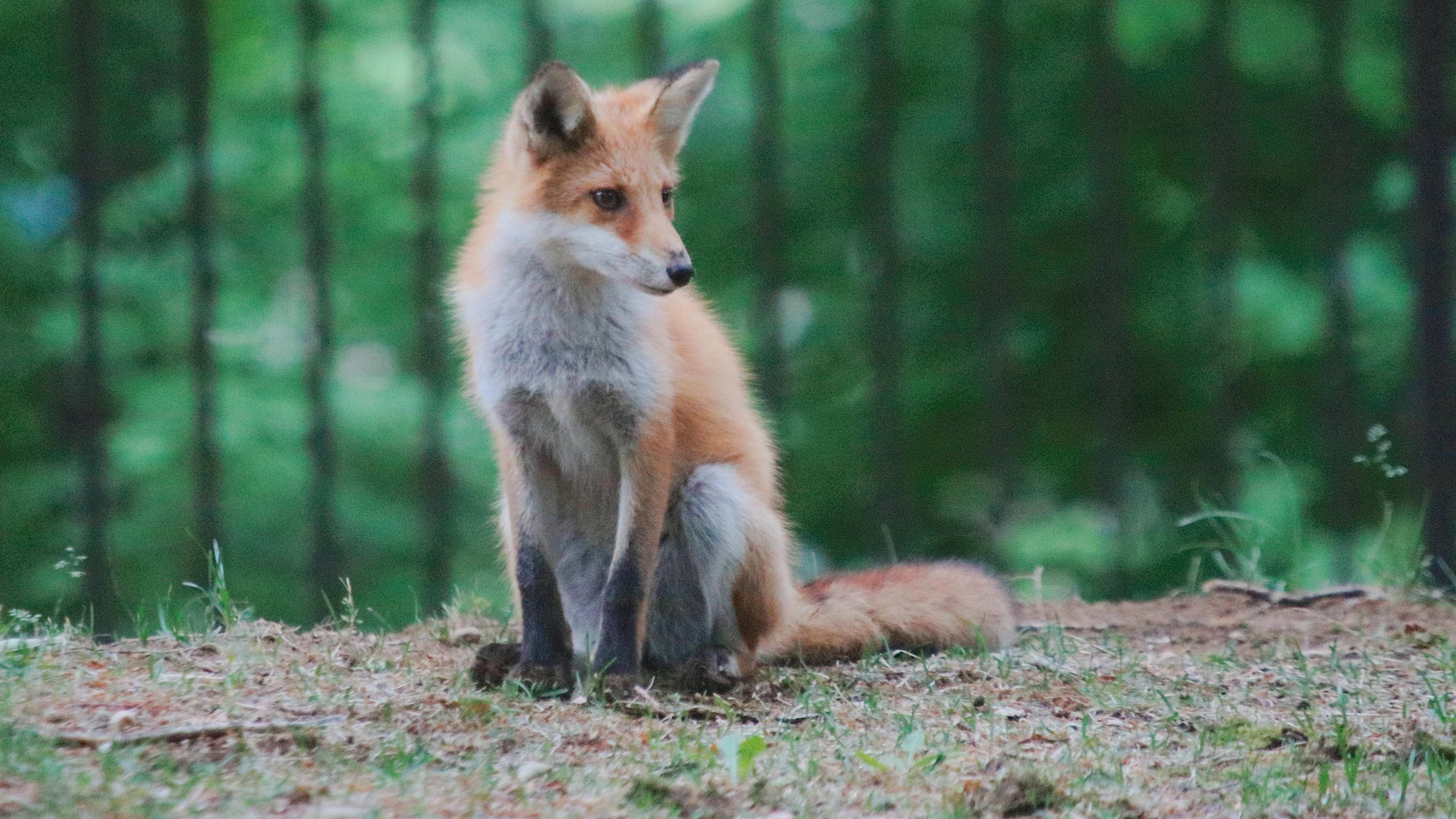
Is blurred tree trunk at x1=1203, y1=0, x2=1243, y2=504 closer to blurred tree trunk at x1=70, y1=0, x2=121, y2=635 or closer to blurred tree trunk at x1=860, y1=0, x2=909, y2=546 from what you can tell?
blurred tree trunk at x1=860, y1=0, x2=909, y2=546

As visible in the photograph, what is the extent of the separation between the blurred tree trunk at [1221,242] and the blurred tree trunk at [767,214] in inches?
83.2

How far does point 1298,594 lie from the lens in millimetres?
5867

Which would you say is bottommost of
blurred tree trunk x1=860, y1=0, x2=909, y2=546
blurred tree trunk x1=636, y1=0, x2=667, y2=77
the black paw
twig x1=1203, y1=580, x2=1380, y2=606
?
twig x1=1203, y1=580, x2=1380, y2=606

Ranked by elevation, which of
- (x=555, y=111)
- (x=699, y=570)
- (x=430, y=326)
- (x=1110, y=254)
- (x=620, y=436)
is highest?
(x=555, y=111)

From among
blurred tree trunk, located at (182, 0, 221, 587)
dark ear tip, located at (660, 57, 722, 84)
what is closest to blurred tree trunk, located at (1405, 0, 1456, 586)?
dark ear tip, located at (660, 57, 722, 84)

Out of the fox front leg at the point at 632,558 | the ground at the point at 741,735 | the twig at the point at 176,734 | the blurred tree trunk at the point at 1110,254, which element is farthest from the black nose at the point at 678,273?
the blurred tree trunk at the point at 1110,254

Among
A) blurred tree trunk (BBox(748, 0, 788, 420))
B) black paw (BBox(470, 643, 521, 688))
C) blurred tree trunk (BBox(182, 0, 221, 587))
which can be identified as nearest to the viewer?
black paw (BBox(470, 643, 521, 688))

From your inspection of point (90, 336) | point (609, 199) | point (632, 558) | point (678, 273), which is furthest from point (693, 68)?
point (90, 336)

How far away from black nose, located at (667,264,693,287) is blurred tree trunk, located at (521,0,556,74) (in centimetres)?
247

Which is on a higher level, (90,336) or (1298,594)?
(90,336)

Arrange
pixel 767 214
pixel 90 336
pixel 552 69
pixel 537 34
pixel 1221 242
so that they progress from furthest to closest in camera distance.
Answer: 1. pixel 1221 242
2. pixel 767 214
3. pixel 537 34
4. pixel 90 336
5. pixel 552 69

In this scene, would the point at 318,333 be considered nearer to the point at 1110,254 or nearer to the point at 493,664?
the point at 493,664

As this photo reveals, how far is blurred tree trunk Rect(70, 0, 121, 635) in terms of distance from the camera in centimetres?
576

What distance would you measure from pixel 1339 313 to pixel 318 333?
15.8 ft
